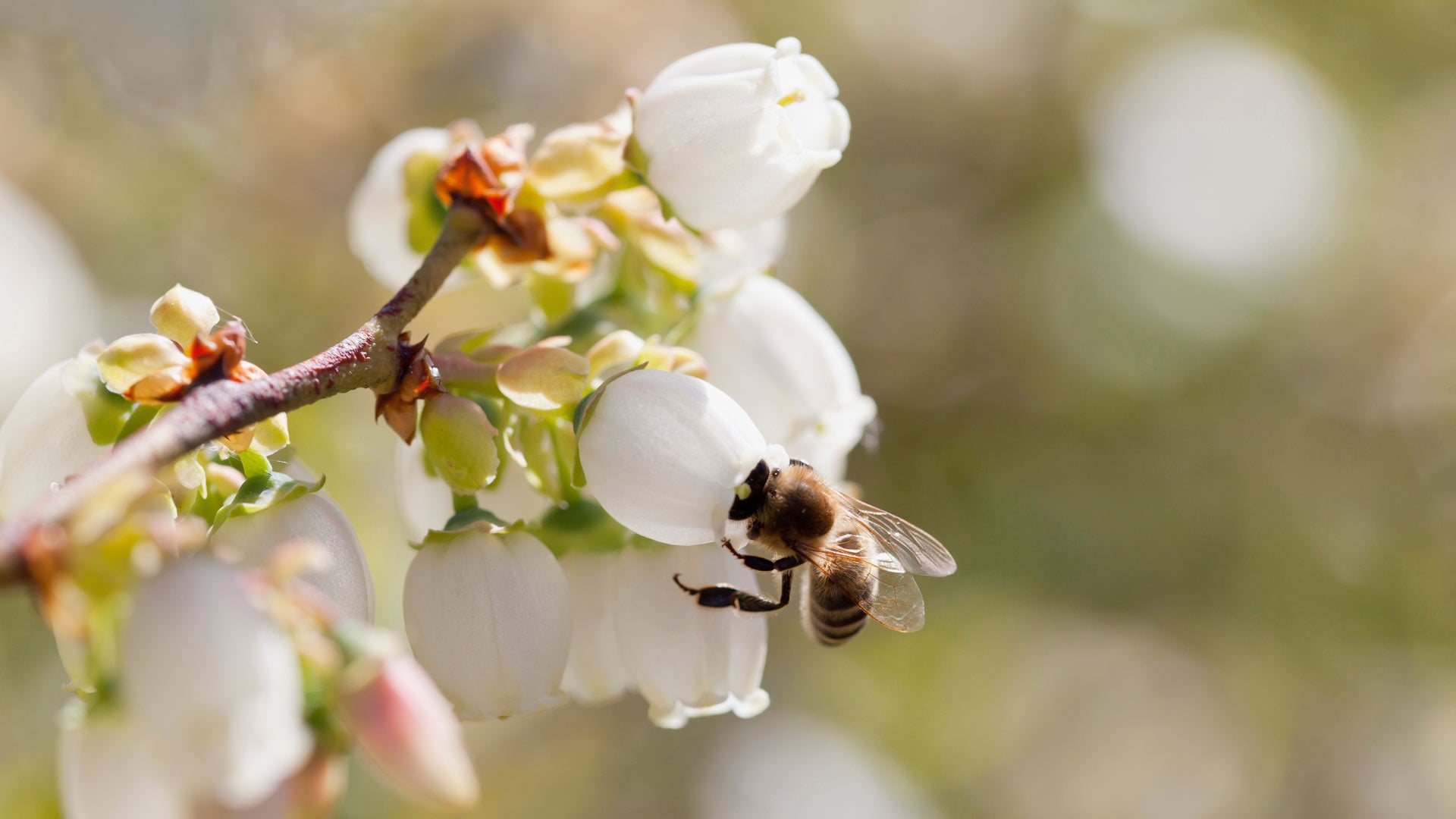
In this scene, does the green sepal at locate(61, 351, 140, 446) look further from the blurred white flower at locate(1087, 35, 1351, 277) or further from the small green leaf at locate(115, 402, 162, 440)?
the blurred white flower at locate(1087, 35, 1351, 277)

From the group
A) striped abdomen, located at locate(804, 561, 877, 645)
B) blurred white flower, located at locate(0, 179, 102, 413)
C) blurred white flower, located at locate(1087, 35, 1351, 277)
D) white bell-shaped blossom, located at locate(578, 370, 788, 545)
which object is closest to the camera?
white bell-shaped blossom, located at locate(578, 370, 788, 545)

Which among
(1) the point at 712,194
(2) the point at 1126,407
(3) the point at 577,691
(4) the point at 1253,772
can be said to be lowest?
(4) the point at 1253,772

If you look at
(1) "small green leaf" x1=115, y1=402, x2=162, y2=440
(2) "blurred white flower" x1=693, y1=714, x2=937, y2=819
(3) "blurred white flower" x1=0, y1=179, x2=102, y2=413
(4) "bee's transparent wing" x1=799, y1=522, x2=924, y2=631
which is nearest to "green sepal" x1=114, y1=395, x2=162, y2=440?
(1) "small green leaf" x1=115, y1=402, x2=162, y2=440

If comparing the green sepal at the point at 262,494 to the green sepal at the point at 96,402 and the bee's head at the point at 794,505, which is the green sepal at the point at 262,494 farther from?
the bee's head at the point at 794,505

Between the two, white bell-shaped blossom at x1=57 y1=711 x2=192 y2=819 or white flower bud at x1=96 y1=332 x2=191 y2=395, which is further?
white flower bud at x1=96 y1=332 x2=191 y2=395

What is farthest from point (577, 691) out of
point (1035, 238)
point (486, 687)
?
point (1035, 238)

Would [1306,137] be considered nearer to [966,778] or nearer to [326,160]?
[966,778]

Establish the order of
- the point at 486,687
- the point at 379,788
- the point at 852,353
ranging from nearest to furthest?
the point at 486,687
the point at 379,788
the point at 852,353
